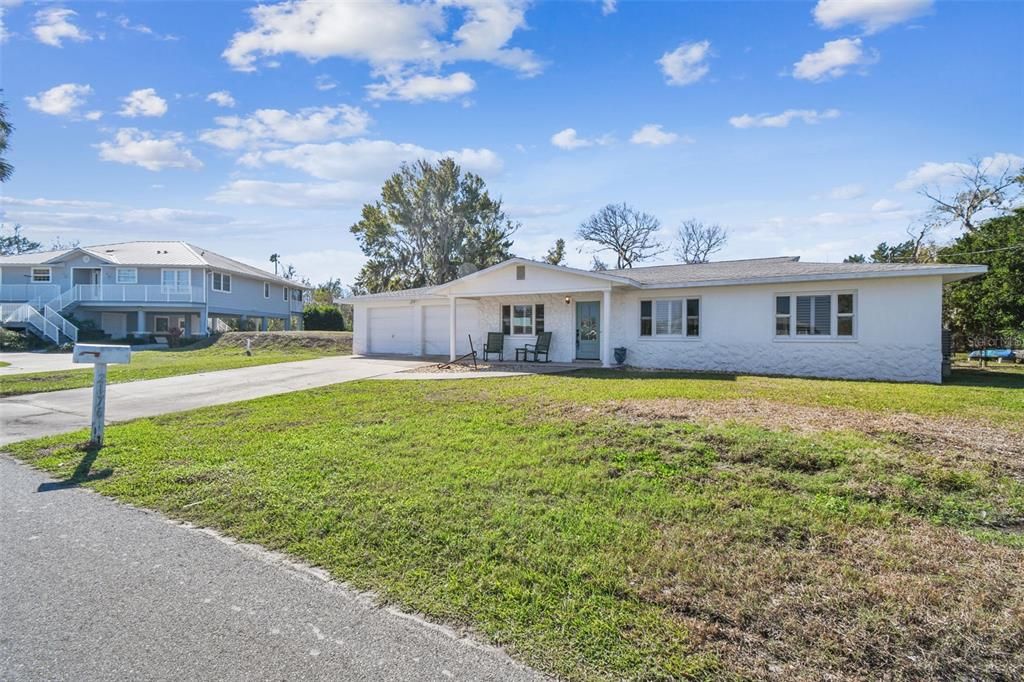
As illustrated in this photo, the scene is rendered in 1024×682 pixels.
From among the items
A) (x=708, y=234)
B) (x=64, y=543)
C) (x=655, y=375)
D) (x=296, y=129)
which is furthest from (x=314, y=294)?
(x=64, y=543)

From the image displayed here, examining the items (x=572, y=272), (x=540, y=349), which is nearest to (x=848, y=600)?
(x=572, y=272)

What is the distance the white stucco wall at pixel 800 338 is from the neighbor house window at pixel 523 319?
115 inches

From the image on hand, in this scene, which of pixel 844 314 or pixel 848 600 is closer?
pixel 848 600

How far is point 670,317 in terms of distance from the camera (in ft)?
49.5

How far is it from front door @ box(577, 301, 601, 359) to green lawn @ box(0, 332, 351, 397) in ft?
34.3

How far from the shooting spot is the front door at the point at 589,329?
659 inches

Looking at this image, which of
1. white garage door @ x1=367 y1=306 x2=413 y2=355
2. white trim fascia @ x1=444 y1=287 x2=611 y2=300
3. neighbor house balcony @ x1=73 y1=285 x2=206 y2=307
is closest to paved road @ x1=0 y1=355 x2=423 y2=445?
white trim fascia @ x1=444 y1=287 x2=611 y2=300

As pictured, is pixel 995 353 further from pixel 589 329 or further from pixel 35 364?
pixel 35 364

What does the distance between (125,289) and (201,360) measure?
584 inches

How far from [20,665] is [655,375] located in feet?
39.5

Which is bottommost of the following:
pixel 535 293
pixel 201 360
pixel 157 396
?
pixel 157 396

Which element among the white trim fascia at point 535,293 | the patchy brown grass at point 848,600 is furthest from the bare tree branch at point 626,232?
the patchy brown grass at point 848,600

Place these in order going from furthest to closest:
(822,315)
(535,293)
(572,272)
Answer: (535,293)
(572,272)
(822,315)

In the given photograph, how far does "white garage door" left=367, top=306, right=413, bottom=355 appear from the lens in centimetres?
2134
